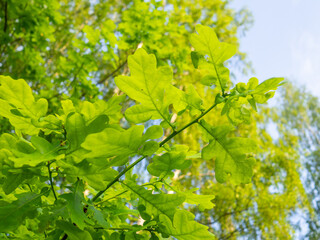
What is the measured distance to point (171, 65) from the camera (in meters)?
2.88

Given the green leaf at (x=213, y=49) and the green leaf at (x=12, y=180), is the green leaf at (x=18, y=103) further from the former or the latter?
the green leaf at (x=213, y=49)

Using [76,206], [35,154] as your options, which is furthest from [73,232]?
[35,154]

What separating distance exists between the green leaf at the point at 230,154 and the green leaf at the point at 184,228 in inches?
4.3

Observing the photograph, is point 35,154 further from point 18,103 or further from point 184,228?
point 184,228

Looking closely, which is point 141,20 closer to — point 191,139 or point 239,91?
point 239,91

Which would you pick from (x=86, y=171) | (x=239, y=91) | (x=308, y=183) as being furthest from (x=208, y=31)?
(x=308, y=183)

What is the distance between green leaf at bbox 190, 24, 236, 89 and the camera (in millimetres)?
558

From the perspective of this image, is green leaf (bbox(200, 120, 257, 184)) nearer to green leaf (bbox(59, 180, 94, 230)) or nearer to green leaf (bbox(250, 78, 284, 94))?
green leaf (bbox(250, 78, 284, 94))

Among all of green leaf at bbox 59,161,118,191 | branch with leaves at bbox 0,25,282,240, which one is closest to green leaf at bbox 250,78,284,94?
branch with leaves at bbox 0,25,282,240

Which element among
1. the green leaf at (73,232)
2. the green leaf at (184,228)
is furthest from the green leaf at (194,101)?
the green leaf at (73,232)

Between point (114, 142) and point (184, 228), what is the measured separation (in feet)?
0.84

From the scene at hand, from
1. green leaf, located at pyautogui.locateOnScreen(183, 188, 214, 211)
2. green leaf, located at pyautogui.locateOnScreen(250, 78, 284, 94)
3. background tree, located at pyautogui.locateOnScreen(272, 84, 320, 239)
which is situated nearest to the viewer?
green leaf, located at pyautogui.locateOnScreen(250, 78, 284, 94)

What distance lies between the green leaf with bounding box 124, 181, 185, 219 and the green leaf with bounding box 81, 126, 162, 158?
12cm

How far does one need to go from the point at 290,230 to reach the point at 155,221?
19.6ft
